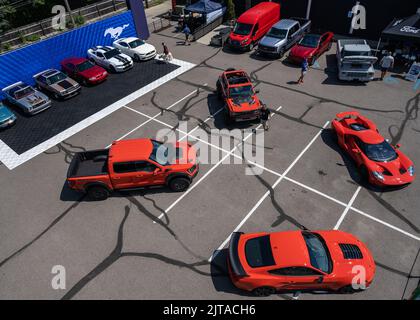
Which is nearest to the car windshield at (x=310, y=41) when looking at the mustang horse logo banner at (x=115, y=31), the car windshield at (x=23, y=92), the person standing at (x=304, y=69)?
the person standing at (x=304, y=69)

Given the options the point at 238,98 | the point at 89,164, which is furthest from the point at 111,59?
the point at 89,164

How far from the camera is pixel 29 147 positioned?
1485cm

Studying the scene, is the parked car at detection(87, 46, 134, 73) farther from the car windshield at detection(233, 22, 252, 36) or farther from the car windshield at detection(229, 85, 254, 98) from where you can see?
the car windshield at detection(229, 85, 254, 98)

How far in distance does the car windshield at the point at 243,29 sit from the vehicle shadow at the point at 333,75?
641 cm

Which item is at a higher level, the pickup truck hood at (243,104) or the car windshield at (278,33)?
the car windshield at (278,33)

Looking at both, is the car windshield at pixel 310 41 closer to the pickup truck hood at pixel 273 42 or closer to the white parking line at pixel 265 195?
the pickup truck hood at pixel 273 42

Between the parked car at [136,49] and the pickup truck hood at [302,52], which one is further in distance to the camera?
the parked car at [136,49]

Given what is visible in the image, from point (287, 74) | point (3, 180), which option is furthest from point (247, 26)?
point (3, 180)

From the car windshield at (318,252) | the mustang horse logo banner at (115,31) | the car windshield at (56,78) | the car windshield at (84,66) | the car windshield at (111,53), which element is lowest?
the car windshield at (318,252)

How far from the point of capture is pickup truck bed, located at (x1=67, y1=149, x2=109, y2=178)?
11.1 metres

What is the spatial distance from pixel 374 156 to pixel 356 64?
8623 millimetres

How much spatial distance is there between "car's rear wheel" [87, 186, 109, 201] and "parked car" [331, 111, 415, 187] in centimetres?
1064

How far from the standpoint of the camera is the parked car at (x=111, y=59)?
20656mm

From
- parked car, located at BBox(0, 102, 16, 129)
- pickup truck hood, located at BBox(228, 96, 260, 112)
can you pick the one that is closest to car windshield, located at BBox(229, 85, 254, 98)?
pickup truck hood, located at BBox(228, 96, 260, 112)
